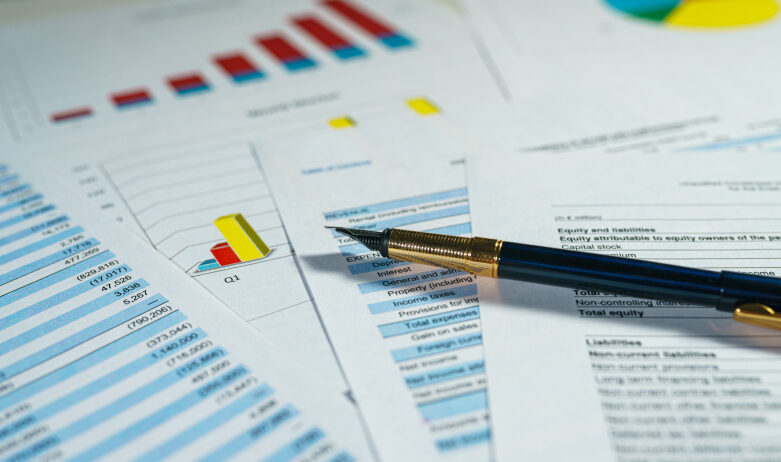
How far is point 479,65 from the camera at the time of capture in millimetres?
743

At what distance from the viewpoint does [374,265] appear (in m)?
0.49

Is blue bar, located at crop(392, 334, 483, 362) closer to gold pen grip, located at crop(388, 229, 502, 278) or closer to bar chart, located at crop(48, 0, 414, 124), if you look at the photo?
gold pen grip, located at crop(388, 229, 502, 278)

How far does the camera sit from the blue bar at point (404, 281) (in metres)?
0.47

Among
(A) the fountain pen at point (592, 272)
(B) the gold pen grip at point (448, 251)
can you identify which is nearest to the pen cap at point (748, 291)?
(A) the fountain pen at point (592, 272)

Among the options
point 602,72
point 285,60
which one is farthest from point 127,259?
point 602,72

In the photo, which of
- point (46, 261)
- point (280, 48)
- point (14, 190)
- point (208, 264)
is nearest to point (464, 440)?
point (208, 264)

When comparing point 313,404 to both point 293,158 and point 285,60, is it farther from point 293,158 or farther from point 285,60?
point 285,60

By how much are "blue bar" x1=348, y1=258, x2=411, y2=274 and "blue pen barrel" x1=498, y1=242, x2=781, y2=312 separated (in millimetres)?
82

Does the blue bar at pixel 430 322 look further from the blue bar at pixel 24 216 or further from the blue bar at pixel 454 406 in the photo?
the blue bar at pixel 24 216

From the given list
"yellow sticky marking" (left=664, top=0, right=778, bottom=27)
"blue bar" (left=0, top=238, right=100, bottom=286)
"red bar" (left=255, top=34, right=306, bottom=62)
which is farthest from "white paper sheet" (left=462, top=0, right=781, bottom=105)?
"blue bar" (left=0, top=238, right=100, bottom=286)

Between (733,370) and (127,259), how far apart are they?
413mm

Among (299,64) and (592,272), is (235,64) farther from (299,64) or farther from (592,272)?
(592,272)

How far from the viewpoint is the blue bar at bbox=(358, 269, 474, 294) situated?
18.6 inches

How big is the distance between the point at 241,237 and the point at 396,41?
1.24ft
